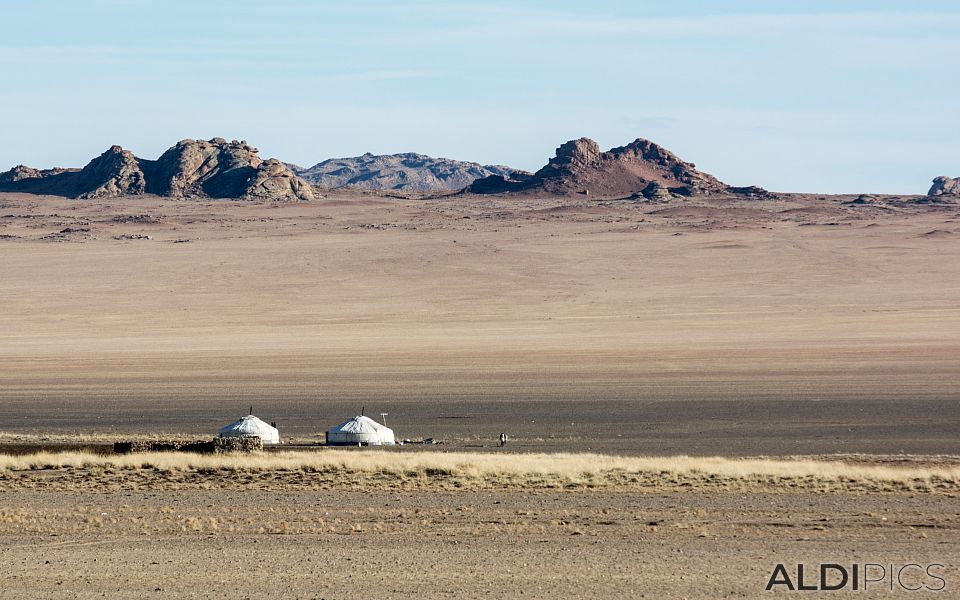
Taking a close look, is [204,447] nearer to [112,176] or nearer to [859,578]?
[859,578]

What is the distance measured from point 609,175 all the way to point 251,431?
520 ft

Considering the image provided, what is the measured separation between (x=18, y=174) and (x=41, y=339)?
116m

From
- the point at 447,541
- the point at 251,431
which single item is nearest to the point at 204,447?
the point at 251,431

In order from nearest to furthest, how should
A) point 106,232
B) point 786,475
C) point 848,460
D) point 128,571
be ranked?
1. point 128,571
2. point 786,475
3. point 848,460
4. point 106,232

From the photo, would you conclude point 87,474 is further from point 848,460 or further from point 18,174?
point 18,174

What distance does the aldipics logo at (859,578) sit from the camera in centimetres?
1298

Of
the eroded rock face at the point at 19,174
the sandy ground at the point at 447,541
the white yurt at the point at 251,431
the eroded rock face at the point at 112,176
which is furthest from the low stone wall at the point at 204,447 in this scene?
the eroded rock face at the point at 19,174

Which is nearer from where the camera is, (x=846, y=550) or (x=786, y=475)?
(x=846, y=550)

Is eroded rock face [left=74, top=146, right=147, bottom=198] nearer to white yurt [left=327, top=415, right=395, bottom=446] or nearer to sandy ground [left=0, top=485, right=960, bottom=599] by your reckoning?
white yurt [left=327, top=415, right=395, bottom=446]

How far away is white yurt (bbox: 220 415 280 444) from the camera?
89.8 feet

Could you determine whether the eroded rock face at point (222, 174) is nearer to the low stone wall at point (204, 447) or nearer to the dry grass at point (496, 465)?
the low stone wall at point (204, 447)

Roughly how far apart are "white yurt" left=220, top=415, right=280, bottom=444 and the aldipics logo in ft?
51.9

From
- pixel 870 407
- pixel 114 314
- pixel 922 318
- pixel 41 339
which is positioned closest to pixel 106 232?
pixel 114 314

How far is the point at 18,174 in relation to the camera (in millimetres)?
170625
